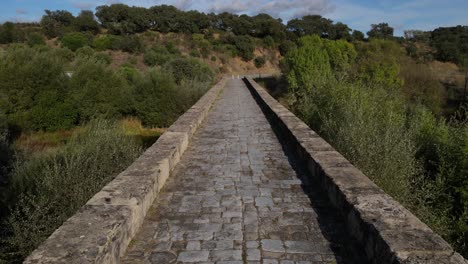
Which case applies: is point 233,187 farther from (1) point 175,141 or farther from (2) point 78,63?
(2) point 78,63

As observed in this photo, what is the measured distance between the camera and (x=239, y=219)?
3.57 metres

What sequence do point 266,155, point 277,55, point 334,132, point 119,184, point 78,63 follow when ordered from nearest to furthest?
1. point 119,184
2. point 266,155
3. point 334,132
4. point 78,63
5. point 277,55

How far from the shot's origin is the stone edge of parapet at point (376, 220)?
7.77ft

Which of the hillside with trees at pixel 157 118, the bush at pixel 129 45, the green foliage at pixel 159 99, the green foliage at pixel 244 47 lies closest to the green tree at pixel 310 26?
the green foliage at pixel 244 47

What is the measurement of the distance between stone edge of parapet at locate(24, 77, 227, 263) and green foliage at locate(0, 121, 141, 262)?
52.7 inches

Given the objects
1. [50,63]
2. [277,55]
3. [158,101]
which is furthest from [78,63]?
[277,55]

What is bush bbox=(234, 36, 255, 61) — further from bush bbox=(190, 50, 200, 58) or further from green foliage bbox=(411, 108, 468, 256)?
green foliage bbox=(411, 108, 468, 256)

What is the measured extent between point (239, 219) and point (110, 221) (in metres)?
1.23

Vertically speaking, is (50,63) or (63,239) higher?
(50,63)

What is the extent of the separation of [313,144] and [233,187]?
1.68 metres

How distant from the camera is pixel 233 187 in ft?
14.8

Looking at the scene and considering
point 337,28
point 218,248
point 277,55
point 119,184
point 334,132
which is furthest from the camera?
point 337,28

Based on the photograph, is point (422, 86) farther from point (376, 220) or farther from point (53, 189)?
point (376, 220)

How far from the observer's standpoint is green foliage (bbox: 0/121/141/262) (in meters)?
4.48
